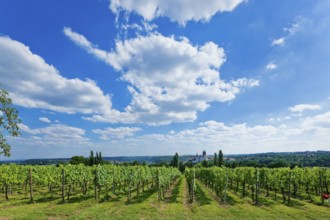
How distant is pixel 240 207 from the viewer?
26.8m

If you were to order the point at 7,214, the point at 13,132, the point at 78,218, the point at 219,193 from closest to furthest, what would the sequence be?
the point at 13,132 < the point at 78,218 < the point at 7,214 < the point at 219,193

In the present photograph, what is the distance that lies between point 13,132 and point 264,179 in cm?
3605

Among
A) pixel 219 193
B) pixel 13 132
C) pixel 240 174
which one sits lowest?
pixel 219 193

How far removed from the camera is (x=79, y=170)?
122 feet

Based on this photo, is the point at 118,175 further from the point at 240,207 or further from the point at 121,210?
the point at 240,207

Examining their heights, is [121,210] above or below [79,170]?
below

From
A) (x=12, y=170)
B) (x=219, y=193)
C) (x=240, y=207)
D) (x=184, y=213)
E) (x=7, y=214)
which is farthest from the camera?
(x=12, y=170)

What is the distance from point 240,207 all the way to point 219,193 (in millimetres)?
10143

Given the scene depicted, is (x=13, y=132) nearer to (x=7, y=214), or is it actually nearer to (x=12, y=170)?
(x=7, y=214)

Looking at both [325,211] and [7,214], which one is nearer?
[7,214]

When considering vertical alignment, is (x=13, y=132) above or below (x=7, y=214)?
above

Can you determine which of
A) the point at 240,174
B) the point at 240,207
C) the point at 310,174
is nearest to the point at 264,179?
the point at 240,174

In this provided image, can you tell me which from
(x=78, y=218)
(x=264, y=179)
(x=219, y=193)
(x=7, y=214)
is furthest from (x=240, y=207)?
(x=7, y=214)

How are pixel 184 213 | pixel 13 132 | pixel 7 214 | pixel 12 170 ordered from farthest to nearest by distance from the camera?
pixel 12 170 < pixel 184 213 < pixel 7 214 < pixel 13 132
